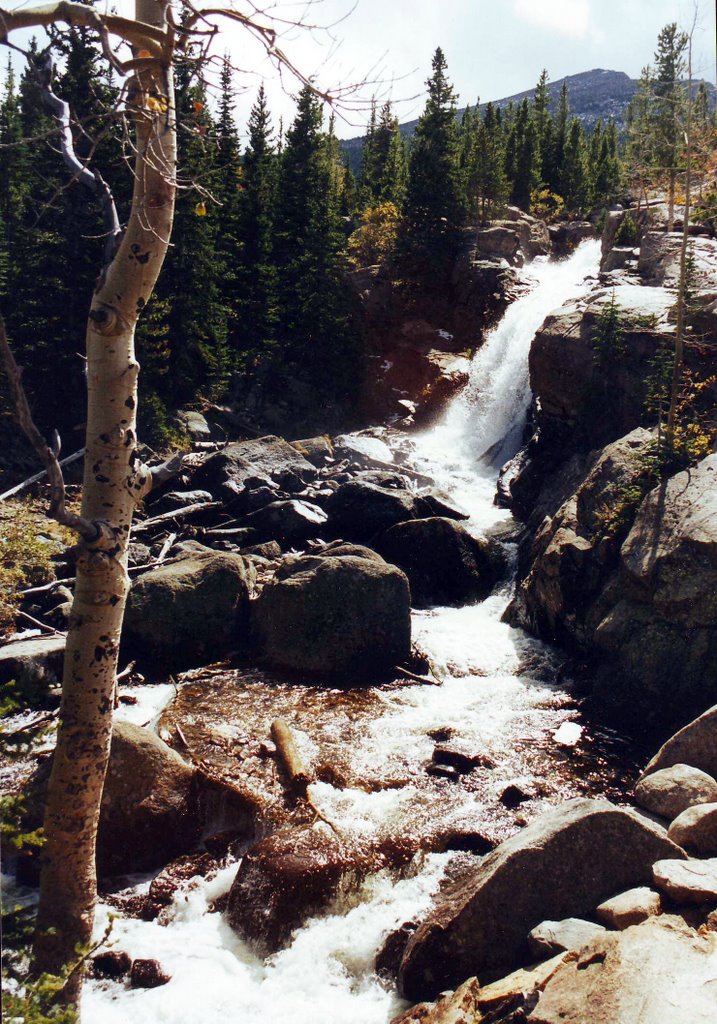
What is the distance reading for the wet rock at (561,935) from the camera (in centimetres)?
578

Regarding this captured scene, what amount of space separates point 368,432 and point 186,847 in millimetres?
23671

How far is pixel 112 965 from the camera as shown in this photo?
664cm

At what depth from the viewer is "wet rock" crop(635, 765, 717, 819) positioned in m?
7.91

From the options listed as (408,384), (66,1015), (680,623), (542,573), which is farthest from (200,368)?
(66,1015)

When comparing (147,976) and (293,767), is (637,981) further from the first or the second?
(293,767)

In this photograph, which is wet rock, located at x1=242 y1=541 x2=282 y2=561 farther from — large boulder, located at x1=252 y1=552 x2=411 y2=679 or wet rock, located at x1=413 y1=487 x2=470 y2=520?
large boulder, located at x1=252 y1=552 x2=411 y2=679

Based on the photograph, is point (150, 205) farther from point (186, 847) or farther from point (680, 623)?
point (680, 623)

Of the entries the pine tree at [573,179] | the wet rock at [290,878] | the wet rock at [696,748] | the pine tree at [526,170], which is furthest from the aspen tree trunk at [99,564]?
the pine tree at [573,179]

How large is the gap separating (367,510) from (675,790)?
11041mm

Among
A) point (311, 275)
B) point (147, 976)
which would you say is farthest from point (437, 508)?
point (311, 275)

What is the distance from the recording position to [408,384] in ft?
119

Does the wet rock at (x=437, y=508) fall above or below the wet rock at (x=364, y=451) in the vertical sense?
below

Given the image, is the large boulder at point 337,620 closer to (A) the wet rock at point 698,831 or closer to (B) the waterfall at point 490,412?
(A) the wet rock at point 698,831

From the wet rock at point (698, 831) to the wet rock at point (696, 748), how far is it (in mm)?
1616
